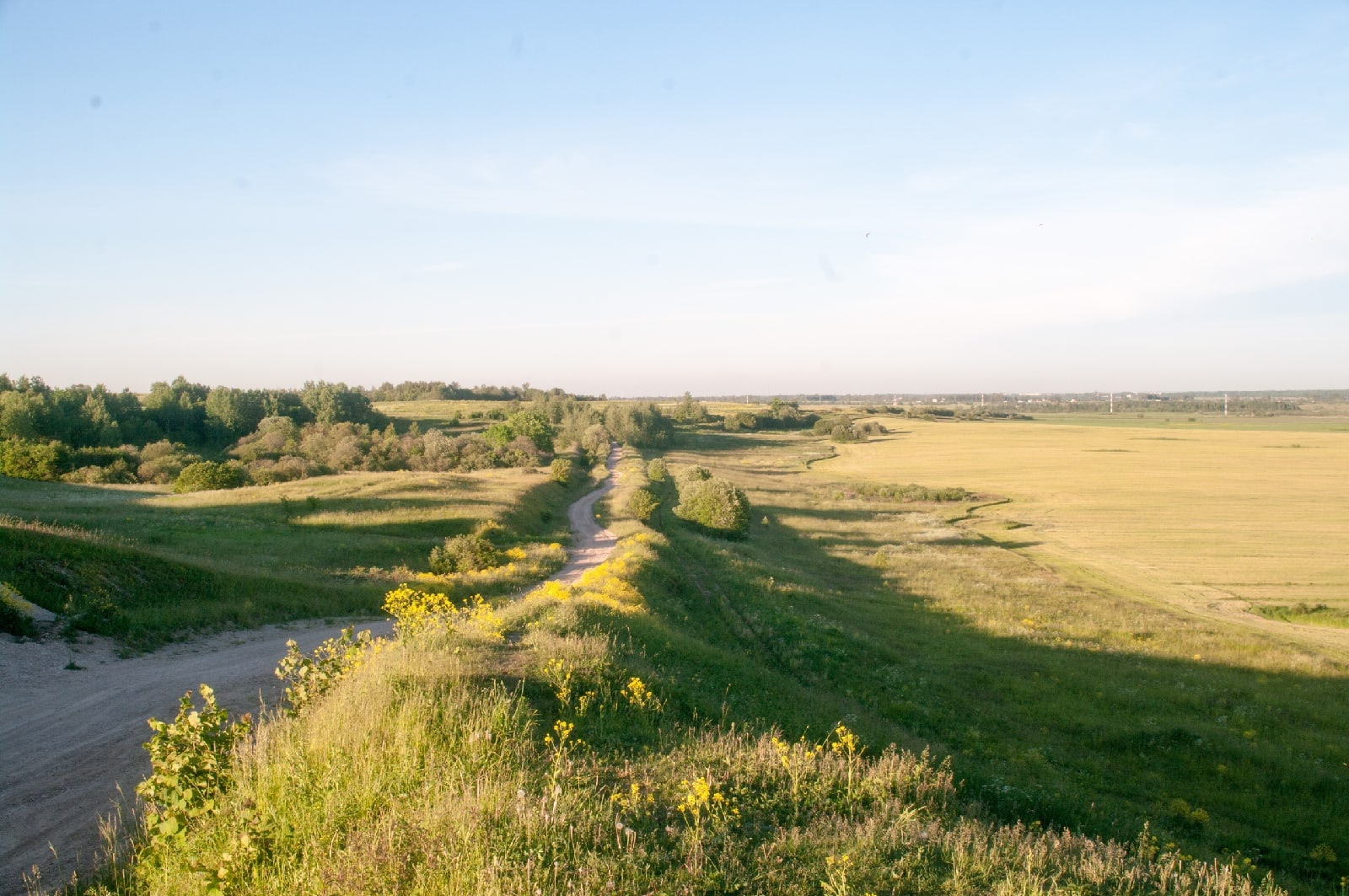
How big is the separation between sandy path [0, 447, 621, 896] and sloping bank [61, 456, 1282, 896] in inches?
44.6

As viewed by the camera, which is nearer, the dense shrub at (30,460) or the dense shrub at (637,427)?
the dense shrub at (30,460)

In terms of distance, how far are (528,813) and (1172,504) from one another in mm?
65952

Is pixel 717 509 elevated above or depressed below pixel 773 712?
below

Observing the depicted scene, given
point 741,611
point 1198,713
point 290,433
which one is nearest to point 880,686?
point 741,611

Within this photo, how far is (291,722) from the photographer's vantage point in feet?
21.7

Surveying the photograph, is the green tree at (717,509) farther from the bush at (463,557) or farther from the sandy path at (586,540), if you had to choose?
the bush at (463,557)

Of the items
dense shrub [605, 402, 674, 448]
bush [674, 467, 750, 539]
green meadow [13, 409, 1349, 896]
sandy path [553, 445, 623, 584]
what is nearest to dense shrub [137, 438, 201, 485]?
green meadow [13, 409, 1349, 896]

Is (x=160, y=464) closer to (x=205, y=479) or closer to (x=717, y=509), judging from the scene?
(x=205, y=479)

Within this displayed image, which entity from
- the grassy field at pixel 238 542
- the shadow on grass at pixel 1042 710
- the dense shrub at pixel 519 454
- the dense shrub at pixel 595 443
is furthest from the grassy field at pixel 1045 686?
the dense shrub at pixel 595 443

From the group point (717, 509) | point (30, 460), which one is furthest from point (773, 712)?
point (30, 460)

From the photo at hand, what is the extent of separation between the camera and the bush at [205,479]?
41.0m

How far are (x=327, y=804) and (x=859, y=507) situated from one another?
55.7 m

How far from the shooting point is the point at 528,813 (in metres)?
5.05

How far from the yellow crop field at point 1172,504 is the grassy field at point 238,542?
31227 millimetres
